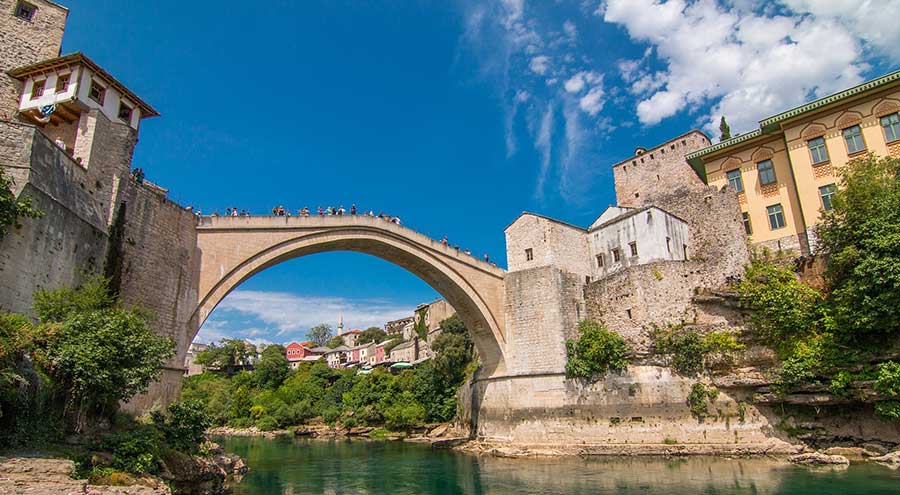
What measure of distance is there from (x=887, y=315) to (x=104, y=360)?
18875 mm

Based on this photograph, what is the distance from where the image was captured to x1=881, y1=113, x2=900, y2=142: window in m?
17.7

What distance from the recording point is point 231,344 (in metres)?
59.5

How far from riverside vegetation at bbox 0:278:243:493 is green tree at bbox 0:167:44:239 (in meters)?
1.46

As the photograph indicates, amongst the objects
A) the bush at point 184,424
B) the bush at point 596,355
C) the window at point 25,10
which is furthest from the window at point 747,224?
the window at point 25,10

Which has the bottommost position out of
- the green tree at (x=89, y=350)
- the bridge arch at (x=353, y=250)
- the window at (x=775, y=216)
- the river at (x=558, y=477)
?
the river at (x=558, y=477)

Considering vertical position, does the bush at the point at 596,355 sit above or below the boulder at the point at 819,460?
above

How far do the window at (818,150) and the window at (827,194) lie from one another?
101 cm

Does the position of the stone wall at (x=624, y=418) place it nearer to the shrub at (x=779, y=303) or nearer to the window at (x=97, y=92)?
the shrub at (x=779, y=303)

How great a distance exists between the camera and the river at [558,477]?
1270 cm

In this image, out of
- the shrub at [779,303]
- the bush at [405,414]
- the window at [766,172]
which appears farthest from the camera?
the bush at [405,414]

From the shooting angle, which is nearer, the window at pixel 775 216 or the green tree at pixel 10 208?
the green tree at pixel 10 208

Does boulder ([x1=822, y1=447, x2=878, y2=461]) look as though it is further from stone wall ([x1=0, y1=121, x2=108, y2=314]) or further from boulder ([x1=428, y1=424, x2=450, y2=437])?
Answer: stone wall ([x1=0, y1=121, x2=108, y2=314])

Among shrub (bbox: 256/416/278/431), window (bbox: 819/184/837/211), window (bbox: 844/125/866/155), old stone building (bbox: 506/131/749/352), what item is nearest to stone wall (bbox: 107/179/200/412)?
old stone building (bbox: 506/131/749/352)

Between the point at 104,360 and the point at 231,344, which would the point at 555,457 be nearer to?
the point at 104,360
